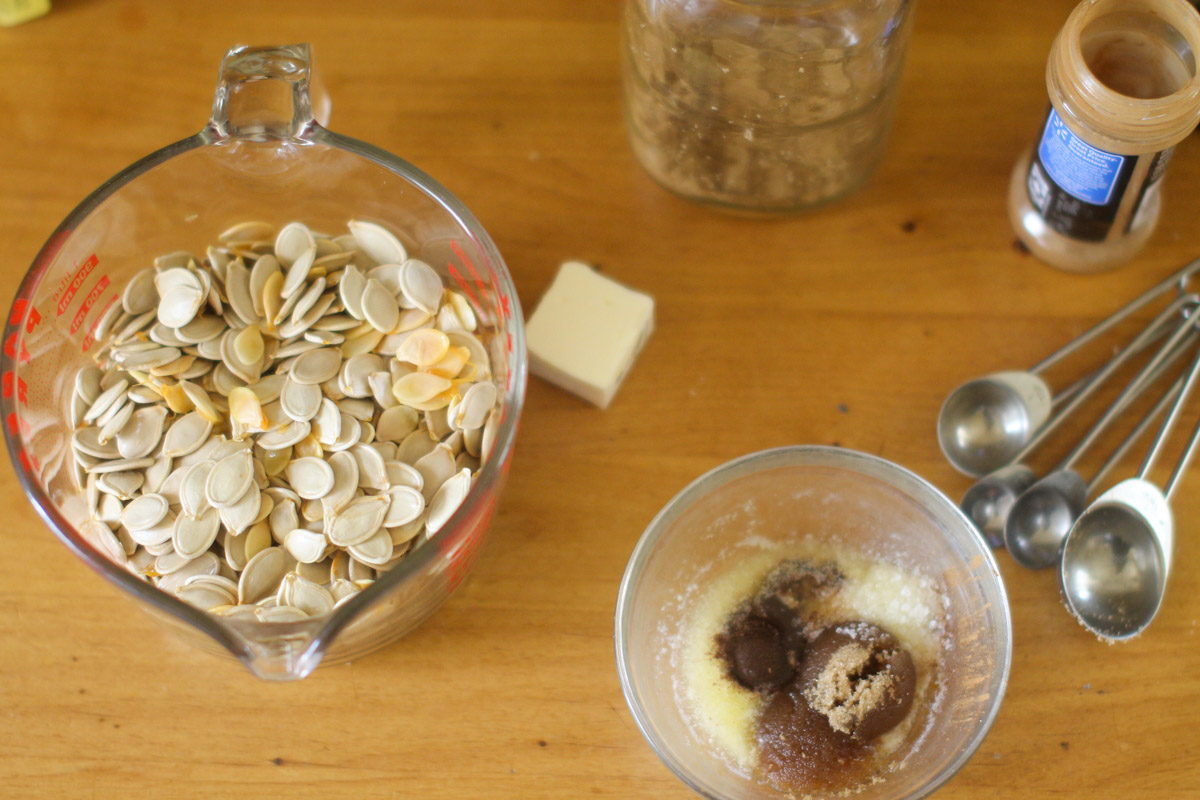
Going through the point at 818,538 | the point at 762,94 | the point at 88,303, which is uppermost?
the point at 762,94

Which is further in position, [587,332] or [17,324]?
[587,332]

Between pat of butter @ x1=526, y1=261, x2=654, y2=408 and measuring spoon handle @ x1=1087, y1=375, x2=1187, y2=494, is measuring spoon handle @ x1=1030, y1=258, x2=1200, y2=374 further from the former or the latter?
pat of butter @ x1=526, y1=261, x2=654, y2=408

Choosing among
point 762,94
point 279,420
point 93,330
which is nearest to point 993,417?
point 762,94

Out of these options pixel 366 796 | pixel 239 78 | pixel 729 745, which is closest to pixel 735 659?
pixel 729 745

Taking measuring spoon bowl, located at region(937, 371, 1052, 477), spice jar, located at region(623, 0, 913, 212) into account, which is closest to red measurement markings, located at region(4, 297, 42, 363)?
spice jar, located at region(623, 0, 913, 212)

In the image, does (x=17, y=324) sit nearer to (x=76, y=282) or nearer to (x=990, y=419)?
(x=76, y=282)

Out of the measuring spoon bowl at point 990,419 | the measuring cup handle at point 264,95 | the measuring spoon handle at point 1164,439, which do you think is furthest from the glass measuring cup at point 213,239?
the measuring spoon handle at point 1164,439

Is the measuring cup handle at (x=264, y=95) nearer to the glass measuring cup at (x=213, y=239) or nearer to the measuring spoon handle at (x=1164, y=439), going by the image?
the glass measuring cup at (x=213, y=239)
